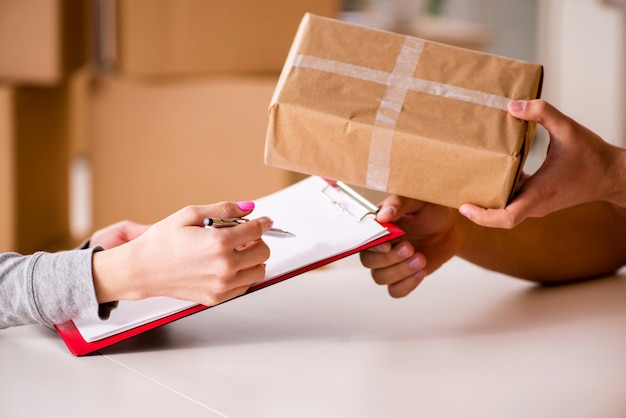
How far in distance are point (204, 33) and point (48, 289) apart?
1.29 metres

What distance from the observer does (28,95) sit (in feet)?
6.55

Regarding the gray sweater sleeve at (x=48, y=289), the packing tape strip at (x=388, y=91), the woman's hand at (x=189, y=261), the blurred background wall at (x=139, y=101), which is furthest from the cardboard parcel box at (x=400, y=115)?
the blurred background wall at (x=139, y=101)

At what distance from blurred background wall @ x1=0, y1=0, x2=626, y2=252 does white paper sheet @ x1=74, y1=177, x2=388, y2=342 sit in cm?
98

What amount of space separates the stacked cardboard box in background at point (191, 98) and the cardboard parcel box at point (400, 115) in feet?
3.56

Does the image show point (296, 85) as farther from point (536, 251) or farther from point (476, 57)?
point (536, 251)

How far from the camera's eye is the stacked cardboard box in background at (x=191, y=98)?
1.90 m

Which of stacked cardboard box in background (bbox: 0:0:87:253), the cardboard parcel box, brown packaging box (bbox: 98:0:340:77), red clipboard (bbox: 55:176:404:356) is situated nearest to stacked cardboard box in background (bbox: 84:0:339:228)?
brown packaging box (bbox: 98:0:340:77)

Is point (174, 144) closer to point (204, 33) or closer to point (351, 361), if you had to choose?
point (204, 33)

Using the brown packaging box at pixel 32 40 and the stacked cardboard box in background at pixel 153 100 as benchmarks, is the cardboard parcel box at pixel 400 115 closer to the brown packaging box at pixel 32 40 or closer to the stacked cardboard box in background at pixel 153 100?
the stacked cardboard box in background at pixel 153 100

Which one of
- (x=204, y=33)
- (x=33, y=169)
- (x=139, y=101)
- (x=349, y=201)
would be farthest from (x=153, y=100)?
(x=349, y=201)

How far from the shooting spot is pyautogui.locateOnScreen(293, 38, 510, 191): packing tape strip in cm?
74

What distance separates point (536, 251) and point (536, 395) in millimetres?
338

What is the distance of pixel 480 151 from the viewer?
0.71 meters

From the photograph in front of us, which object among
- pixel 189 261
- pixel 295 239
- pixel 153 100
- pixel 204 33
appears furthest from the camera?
pixel 153 100
